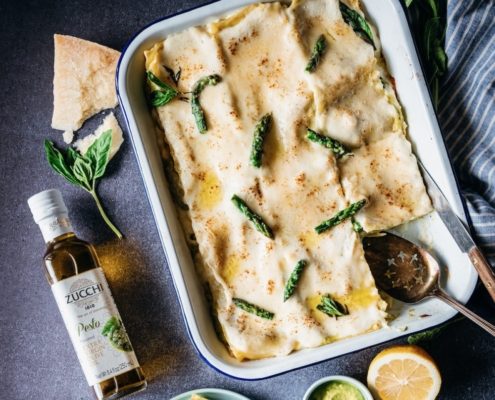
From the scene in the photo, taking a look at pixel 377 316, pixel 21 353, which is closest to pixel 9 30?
pixel 21 353

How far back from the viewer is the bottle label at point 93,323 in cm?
255

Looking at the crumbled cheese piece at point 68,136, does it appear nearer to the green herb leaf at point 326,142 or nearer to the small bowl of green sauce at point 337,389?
the green herb leaf at point 326,142

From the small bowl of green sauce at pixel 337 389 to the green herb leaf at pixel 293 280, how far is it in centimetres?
49

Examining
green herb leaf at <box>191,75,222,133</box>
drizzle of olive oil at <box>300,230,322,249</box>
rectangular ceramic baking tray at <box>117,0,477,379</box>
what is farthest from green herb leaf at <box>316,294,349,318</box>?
green herb leaf at <box>191,75,222,133</box>

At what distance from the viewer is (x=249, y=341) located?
246 cm

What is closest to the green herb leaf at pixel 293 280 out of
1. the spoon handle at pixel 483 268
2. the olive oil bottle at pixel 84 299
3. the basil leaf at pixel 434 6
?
the spoon handle at pixel 483 268

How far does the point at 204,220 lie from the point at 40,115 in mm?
1065

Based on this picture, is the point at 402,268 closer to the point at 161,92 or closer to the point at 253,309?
the point at 253,309

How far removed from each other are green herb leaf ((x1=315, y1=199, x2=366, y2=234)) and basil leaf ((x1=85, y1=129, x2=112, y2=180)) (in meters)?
1.05

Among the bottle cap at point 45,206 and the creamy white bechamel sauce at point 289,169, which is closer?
the creamy white bechamel sauce at point 289,169

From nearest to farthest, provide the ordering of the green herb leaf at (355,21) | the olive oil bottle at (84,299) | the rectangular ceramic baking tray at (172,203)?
1. the rectangular ceramic baking tray at (172,203)
2. the green herb leaf at (355,21)
3. the olive oil bottle at (84,299)

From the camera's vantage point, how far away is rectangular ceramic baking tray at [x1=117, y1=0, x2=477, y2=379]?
2.32 m

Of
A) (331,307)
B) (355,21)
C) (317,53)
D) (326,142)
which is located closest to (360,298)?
(331,307)

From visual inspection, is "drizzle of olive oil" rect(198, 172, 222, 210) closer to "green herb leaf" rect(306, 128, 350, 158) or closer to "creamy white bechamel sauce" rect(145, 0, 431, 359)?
"creamy white bechamel sauce" rect(145, 0, 431, 359)
